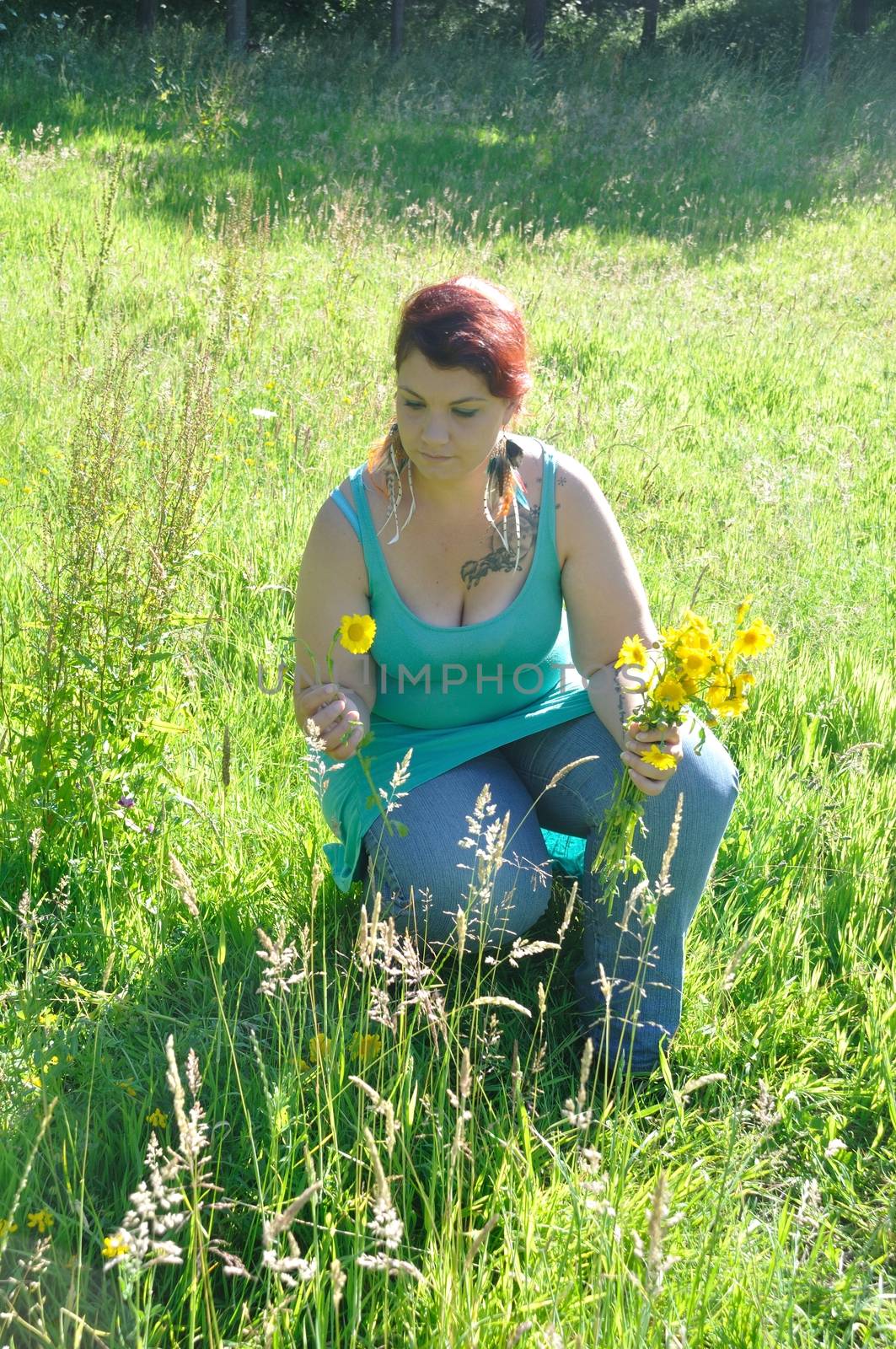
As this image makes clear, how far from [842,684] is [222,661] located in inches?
66.5

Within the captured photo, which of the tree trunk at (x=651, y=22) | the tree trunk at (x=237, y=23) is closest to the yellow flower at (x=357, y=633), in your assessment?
the tree trunk at (x=237, y=23)

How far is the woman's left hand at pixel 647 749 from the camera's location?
1.80 meters

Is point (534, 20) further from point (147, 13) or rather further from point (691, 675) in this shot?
point (691, 675)

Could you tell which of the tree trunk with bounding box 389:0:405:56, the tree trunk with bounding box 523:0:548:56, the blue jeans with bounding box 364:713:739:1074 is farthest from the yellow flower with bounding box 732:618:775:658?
the tree trunk with bounding box 523:0:548:56

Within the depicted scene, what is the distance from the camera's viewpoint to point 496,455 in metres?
2.38

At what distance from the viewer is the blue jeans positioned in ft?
6.83

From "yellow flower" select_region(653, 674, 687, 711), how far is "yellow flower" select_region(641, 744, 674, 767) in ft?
0.35

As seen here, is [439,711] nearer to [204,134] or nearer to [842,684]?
[842,684]

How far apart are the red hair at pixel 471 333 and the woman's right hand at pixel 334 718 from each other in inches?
25.1

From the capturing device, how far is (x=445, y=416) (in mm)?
2162

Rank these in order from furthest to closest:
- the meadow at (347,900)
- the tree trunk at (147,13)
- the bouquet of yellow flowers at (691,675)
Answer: the tree trunk at (147,13) → the bouquet of yellow flowers at (691,675) → the meadow at (347,900)

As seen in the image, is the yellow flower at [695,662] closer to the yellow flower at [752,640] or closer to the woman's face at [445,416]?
the yellow flower at [752,640]

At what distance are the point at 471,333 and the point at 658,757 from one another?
34.1 inches

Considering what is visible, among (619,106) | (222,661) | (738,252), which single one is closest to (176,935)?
(222,661)
